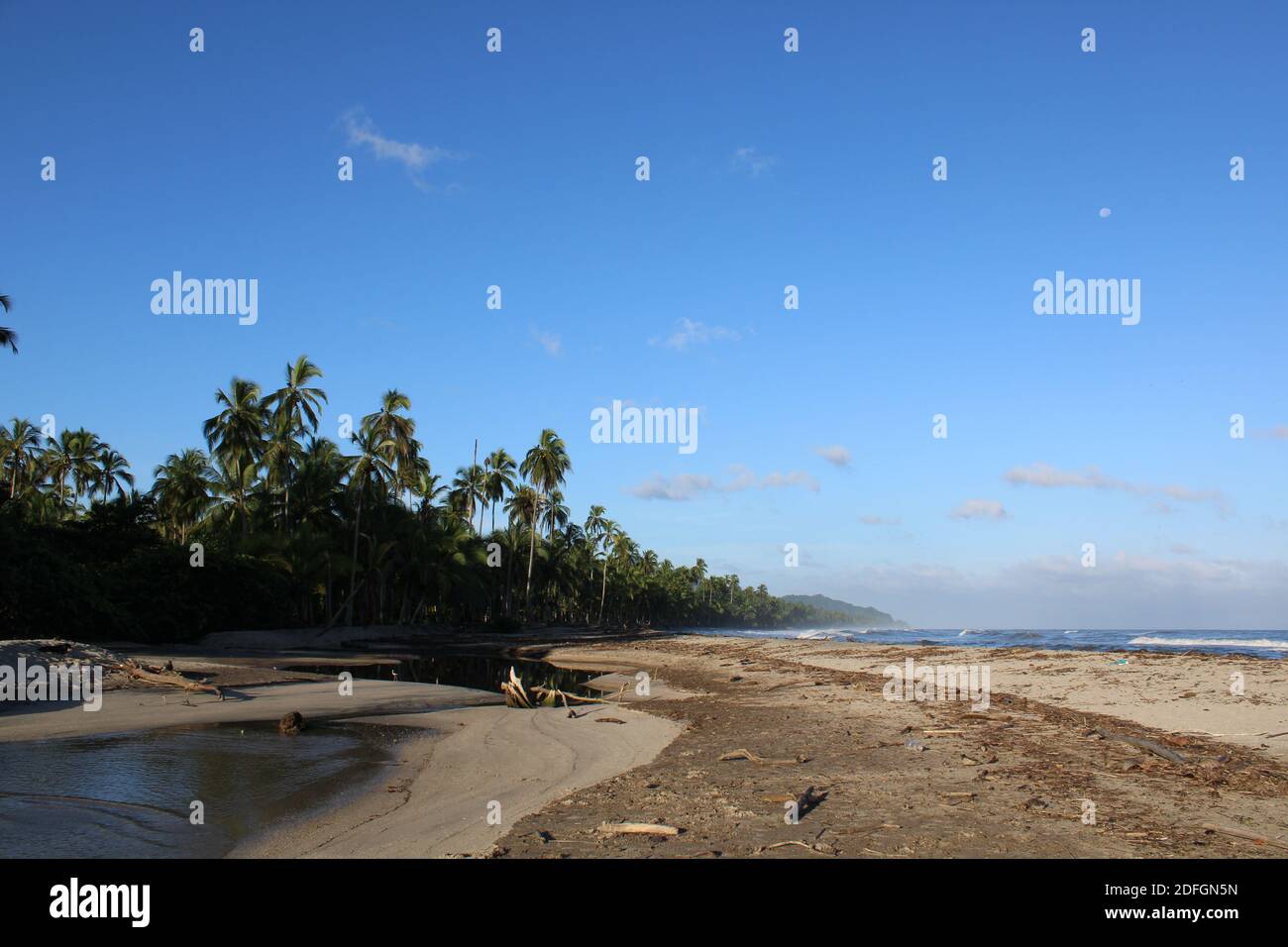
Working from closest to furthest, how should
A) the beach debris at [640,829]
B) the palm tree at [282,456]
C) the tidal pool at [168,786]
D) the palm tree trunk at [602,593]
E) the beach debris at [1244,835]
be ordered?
the beach debris at [1244,835]
the beach debris at [640,829]
the tidal pool at [168,786]
the palm tree at [282,456]
the palm tree trunk at [602,593]

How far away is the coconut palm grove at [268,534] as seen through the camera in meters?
37.5

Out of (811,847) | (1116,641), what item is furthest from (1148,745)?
(1116,641)

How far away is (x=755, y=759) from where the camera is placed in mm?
11734

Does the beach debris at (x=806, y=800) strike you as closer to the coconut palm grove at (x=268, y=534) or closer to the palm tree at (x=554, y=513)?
the coconut palm grove at (x=268, y=534)

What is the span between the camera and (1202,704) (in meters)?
16.1

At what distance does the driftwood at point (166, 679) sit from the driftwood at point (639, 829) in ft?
54.2

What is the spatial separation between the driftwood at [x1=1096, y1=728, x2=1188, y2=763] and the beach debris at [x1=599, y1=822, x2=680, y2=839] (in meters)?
7.59

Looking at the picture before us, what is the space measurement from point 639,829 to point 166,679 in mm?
18492

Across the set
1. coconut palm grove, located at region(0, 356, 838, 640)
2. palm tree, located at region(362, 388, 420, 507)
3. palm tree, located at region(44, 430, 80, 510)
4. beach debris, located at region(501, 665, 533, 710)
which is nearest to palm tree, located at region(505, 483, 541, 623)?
coconut palm grove, located at region(0, 356, 838, 640)

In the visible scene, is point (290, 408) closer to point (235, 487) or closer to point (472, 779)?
point (235, 487)

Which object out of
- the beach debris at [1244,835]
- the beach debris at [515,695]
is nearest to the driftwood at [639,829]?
the beach debris at [1244,835]

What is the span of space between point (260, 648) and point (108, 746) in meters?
32.1

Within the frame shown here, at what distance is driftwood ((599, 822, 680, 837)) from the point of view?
7.47 m
